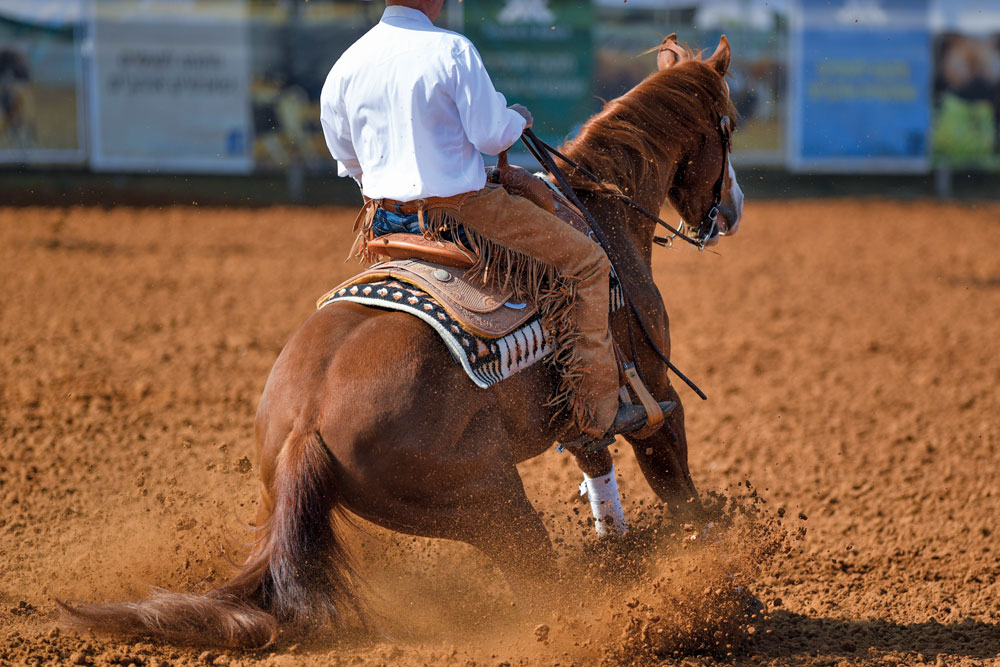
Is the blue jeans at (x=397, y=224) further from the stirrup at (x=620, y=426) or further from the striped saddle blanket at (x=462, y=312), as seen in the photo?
the stirrup at (x=620, y=426)

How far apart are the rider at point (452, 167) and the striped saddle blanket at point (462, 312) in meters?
0.11

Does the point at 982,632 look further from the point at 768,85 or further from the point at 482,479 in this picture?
the point at 768,85

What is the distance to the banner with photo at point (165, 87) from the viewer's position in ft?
46.4

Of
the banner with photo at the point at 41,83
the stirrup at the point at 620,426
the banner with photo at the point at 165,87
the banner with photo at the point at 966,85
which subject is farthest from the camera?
the banner with photo at the point at 966,85

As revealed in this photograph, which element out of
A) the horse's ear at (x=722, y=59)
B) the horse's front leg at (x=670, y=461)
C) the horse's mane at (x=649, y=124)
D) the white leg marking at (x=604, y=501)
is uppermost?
the horse's ear at (x=722, y=59)

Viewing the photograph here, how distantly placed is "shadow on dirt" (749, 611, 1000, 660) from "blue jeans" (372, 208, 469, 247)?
5.95ft

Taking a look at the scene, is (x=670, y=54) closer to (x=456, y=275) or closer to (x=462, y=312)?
(x=456, y=275)

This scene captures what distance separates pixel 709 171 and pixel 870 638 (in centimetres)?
206

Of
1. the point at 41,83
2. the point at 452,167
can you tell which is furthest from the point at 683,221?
the point at 41,83

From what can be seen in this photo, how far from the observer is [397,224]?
345 cm

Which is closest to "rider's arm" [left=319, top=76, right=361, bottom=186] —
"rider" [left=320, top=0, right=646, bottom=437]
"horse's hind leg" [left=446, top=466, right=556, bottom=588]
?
"rider" [left=320, top=0, right=646, bottom=437]

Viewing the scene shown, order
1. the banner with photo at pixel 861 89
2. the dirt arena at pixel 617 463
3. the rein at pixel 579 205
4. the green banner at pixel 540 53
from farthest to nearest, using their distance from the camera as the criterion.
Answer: the banner with photo at pixel 861 89
the green banner at pixel 540 53
the rein at pixel 579 205
the dirt arena at pixel 617 463

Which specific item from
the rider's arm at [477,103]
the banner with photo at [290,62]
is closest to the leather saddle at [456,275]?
the rider's arm at [477,103]

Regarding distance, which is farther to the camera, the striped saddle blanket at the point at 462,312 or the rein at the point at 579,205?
the rein at the point at 579,205
